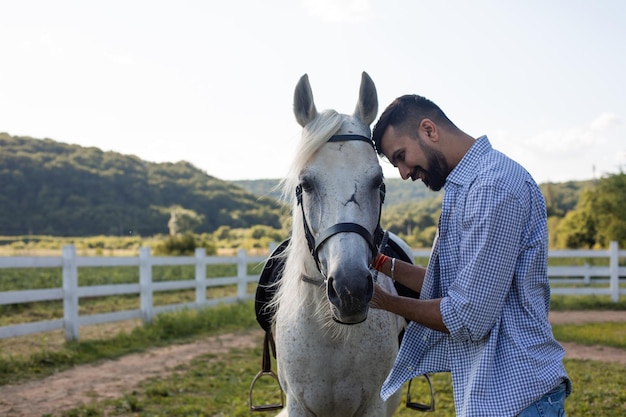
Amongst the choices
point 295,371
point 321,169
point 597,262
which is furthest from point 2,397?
point 597,262

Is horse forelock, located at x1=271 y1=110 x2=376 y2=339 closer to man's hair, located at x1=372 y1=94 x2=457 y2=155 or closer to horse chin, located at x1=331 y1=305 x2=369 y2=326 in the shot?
man's hair, located at x1=372 y1=94 x2=457 y2=155

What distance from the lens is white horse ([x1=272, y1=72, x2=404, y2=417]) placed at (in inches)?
82.7

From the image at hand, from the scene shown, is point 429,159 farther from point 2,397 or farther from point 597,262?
point 597,262

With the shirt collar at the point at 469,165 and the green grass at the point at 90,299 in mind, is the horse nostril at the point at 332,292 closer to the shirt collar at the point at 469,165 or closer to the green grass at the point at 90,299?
the shirt collar at the point at 469,165

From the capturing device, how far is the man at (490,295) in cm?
170

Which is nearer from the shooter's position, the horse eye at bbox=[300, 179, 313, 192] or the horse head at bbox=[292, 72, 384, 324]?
the horse head at bbox=[292, 72, 384, 324]

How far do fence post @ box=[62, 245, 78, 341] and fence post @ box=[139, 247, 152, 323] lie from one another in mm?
2003

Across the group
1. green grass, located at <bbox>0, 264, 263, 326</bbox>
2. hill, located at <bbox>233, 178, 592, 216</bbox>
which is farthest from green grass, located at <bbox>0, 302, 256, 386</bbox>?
hill, located at <bbox>233, 178, 592, 216</bbox>

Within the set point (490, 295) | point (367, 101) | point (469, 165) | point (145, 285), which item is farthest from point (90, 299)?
point (490, 295)

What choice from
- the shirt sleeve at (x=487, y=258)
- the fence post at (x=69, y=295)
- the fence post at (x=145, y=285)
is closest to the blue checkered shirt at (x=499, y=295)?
the shirt sleeve at (x=487, y=258)

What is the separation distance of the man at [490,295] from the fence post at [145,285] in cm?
932

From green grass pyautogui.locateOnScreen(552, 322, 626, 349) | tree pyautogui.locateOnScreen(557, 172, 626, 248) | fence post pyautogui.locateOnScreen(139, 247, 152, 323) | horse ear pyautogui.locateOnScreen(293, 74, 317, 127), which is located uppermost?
horse ear pyautogui.locateOnScreen(293, 74, 317, 127)

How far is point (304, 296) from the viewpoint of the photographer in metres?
2.68

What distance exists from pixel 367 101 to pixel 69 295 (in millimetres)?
7265
